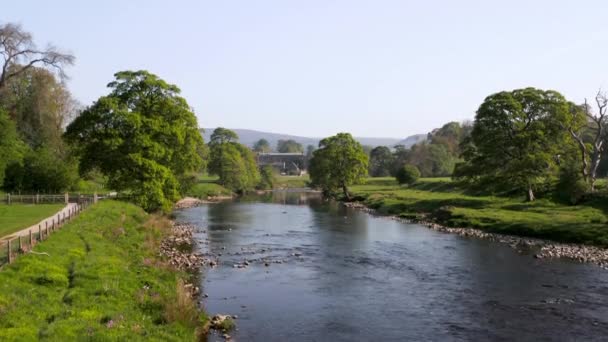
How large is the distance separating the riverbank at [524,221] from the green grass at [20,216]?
34.6 metres

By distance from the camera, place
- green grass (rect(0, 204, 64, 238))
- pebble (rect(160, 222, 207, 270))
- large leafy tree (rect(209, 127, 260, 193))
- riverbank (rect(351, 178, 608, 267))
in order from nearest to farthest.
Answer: pebble (rect(160, 222, 207, 270)), green grass (rect(0, 204, 64, 238)), riverbank (rect(351, 178, 608, 267)), large leafy tree (rect(209, 127, 260, 193))

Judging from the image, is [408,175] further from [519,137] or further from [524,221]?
[524,221]

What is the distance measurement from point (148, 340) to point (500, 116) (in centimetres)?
5621

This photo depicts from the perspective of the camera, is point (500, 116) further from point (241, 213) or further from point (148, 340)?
point (148, 340)

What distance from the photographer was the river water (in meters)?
20.5

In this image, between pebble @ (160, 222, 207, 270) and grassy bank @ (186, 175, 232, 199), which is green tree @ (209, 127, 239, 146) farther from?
pebble @ (160, 222, 207, 270)

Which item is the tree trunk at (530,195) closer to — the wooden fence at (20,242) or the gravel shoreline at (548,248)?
the gravel shoreline at (548,248)

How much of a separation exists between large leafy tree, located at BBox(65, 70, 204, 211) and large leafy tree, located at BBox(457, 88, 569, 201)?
36.2 m

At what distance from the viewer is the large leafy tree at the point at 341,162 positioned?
9450cm

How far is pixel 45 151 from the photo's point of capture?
6806cm

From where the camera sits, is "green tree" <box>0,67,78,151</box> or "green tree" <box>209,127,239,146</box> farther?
"green tree" <box>209,127,239,146</box>

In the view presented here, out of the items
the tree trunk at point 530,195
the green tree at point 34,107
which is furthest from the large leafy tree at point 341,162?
the green tree at point 34,107

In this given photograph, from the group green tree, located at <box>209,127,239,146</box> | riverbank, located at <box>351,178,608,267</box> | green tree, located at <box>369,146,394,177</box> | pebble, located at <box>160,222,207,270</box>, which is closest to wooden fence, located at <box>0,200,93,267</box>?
pebble, located at <box>160,222,207,270</box>

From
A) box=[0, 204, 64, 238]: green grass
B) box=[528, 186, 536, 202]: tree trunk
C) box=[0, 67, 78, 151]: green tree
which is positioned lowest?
box=[0, 204, 64, 238]: green grass
